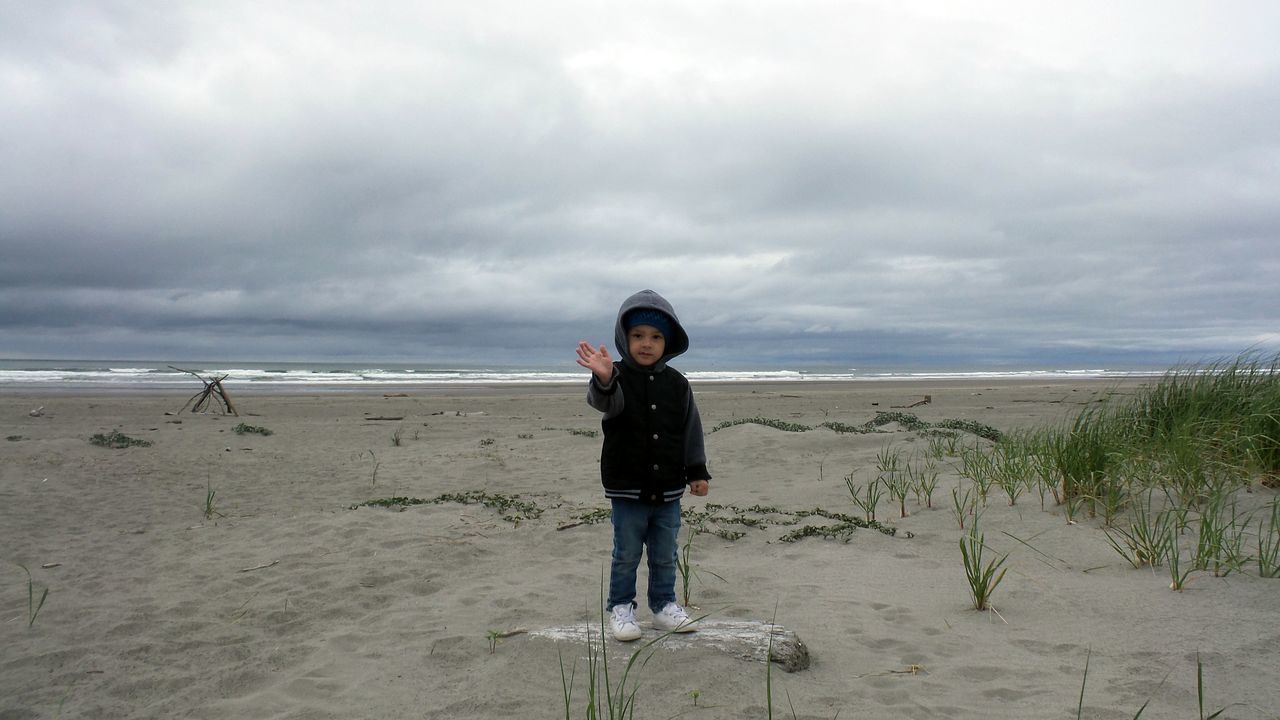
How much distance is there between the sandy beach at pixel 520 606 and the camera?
3076mm

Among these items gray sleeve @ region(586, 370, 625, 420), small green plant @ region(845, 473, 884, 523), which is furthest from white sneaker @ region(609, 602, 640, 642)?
small green plant @ region(845, 473, 884, 523)

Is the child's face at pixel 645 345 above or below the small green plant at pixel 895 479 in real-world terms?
above

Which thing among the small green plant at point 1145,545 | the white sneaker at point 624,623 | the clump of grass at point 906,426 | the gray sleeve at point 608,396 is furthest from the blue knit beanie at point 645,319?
the clump of grass at point 906,426

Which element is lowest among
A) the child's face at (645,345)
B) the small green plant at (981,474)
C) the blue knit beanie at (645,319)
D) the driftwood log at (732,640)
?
the driftwood log at (732,640)

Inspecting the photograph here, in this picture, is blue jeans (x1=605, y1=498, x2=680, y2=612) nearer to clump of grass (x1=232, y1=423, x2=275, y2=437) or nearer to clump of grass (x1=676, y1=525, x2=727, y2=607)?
clump of grass (x1=676, y1=525, x2=727, y2=607)

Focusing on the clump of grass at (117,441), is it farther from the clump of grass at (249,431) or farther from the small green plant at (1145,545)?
the small green plant at (1145,545)

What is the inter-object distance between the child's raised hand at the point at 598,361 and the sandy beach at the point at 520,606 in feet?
4.34

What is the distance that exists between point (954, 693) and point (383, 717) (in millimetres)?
2370

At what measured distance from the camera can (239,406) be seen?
1931 centimetres

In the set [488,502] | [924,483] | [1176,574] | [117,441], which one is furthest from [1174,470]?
[117,441]

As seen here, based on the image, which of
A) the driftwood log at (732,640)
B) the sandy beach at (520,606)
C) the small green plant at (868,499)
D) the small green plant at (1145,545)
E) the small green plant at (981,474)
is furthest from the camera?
the small green plant at (868,499)

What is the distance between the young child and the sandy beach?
0.26 metres

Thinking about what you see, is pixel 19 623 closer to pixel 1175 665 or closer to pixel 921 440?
pixel 1175 665

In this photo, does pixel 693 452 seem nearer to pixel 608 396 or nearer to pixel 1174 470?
pixel 608 396
